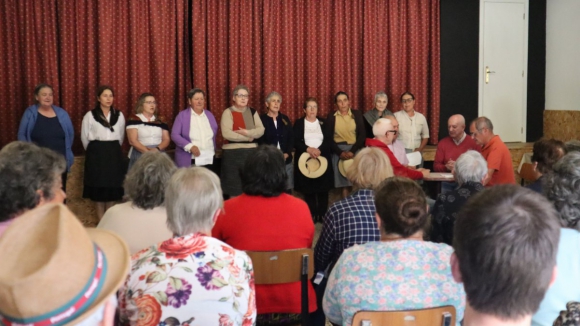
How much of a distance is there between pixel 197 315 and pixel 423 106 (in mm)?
6605

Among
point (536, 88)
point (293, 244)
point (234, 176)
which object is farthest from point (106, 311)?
point (536, 88)

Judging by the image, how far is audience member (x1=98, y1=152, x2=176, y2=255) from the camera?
2.78 meters

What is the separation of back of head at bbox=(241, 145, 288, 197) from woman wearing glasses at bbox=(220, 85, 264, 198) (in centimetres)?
322

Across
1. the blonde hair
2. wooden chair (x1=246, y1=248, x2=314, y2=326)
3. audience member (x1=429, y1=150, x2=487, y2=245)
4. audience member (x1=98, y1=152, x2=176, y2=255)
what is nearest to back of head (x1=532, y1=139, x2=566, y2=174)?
audience member (x1=429, y1=150, x2=487, y2=245)

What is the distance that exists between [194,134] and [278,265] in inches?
156

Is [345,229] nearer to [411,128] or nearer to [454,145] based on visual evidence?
[454,145]

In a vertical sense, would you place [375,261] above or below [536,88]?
below

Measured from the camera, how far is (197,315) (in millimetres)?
1985

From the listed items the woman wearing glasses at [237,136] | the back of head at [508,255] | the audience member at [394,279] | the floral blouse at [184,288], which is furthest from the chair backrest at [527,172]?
the back of head at [508,255]

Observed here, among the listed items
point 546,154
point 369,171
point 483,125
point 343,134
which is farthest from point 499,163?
point 369,171

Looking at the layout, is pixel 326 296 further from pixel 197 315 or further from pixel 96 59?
pixel 96 59

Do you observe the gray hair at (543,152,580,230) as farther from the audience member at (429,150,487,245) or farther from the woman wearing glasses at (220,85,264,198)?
the woman wearing glasses at (220,85,264,198)

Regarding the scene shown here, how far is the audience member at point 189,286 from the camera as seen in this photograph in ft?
6.44

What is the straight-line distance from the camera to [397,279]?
219cm
